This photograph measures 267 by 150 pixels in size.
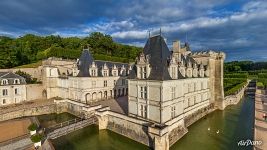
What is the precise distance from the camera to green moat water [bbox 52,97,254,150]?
17172mm

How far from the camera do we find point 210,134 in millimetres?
20156

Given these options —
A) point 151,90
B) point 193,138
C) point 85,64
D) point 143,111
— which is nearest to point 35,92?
point 85,64

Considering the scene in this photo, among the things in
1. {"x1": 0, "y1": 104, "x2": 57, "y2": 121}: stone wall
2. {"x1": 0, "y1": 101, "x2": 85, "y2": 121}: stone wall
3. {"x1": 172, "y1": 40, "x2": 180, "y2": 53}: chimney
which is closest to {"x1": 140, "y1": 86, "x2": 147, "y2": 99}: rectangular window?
{"x1": 172, "y1": 40, "x2": 180, "y2": 53}: chimney

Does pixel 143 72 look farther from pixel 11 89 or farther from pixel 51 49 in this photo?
pixel 51 49

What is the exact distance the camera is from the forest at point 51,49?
128 ft

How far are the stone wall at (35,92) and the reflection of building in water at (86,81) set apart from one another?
1291mm

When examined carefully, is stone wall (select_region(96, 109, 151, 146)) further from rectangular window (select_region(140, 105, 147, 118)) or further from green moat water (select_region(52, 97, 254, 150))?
rectangular window (select_region(140, 105, 147, 118))

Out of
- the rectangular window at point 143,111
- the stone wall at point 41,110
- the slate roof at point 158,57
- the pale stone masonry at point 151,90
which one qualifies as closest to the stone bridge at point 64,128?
the pale stone masonry at point 151,90

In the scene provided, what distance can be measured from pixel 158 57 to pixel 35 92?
25.0 m

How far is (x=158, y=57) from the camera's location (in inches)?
715

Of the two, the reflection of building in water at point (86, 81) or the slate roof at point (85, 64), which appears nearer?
the reflection of building in water at point (86, 81)

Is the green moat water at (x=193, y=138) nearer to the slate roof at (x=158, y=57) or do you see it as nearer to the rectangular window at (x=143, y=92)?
the rectangular window at (x=143, y=92)

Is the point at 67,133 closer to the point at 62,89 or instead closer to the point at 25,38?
the point at 62,89

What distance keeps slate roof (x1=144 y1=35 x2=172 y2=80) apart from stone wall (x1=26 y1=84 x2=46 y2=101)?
22.8 metres
